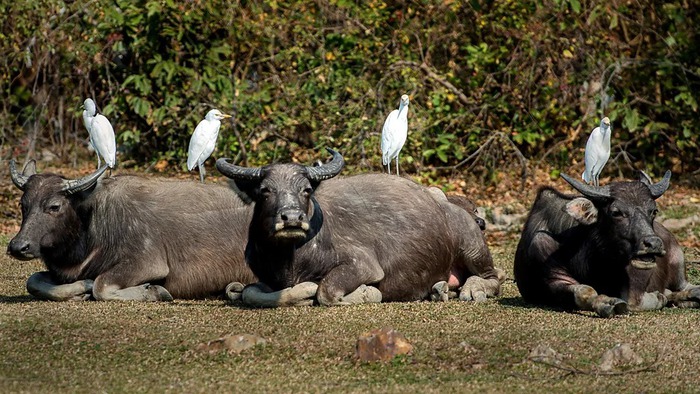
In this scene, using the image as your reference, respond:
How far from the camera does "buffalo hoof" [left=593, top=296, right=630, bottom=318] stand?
7.35 metres

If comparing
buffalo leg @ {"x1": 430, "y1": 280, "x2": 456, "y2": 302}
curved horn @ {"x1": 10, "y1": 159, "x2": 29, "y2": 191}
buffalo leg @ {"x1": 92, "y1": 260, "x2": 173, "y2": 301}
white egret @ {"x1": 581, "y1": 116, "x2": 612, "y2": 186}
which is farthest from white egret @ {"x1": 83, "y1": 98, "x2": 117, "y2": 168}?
white egret @ {"x1": 581, "y1": 116, "x2": 612, "y2": 186}

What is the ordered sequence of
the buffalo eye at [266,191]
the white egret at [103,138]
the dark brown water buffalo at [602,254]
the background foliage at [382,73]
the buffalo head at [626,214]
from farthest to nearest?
the background foliage at [382,73], the white egret at [103,138], the buffalo eye at [266,191], the dark brown water buffalo at [602,254], the buffalo head at [626,214]

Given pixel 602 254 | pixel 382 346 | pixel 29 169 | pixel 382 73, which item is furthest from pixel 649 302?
pixel 382 73

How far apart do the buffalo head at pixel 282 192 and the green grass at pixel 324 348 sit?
0.54 m

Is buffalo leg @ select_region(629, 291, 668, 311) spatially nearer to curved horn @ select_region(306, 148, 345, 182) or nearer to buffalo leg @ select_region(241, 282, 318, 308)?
buffalo leg @ select_region(241, 282, 318, 308)

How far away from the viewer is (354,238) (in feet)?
27.7

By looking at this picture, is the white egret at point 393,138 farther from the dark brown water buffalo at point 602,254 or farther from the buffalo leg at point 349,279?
the dark brown water buffalo at point 602,254

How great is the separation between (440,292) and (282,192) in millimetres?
1460

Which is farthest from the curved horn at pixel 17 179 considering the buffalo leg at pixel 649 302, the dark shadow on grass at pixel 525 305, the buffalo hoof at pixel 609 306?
the buffalo leg at pixel 649 302

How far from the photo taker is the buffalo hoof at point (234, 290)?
27.6 feet

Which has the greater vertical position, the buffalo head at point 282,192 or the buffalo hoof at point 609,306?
the buffalo head at point 282,192

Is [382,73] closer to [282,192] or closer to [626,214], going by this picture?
[282,192]

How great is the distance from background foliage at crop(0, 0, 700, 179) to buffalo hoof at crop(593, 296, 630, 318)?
8.22 m

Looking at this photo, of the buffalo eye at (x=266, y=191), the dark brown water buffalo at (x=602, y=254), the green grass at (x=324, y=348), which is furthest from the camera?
the buffalo eye at (x=266, y=191)
